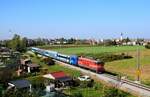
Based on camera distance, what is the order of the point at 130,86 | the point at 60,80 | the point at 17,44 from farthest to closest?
the point at 17,44, the point at 60,80, the point at 130,86

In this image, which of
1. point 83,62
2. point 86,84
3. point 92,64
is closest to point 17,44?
point 83,62

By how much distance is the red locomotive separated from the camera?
2183 inches

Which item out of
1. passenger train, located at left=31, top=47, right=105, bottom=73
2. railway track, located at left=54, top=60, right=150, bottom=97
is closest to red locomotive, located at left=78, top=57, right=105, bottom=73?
passenger train, located at left=31, top=47, right=105, bottom=73

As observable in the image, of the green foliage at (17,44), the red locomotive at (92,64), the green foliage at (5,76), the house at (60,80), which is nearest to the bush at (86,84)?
the house at (60,80)

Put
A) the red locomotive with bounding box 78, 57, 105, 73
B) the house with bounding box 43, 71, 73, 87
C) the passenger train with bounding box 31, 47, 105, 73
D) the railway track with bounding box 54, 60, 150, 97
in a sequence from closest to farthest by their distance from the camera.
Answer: the railway track with bounding box 54, 60, 150, 97, the house with bounding box 43, 71, 73, 87, the red locomotive with bounding box 78, 57, 105, 73, the passenger train with bounding box 31, 47, 105, 73

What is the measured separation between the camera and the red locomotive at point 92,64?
5544 centimetres

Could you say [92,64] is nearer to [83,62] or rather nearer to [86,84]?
[83,62]

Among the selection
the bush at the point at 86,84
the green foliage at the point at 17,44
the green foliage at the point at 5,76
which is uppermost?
the green foliage at the point at 17,44

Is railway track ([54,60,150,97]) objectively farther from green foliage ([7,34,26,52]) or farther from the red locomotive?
green foliage ([7,34,26,52])

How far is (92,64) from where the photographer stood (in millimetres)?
57406

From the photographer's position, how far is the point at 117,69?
211 feet

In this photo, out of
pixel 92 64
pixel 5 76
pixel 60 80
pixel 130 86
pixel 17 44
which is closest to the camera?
pixel 130 86

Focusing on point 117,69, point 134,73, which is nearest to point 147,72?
point 134,73

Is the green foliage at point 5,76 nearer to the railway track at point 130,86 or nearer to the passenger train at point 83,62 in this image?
the railway track at point 130,86
